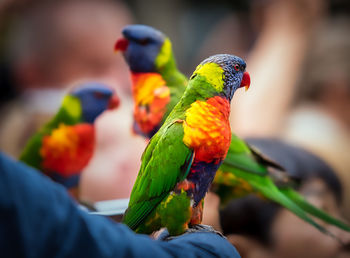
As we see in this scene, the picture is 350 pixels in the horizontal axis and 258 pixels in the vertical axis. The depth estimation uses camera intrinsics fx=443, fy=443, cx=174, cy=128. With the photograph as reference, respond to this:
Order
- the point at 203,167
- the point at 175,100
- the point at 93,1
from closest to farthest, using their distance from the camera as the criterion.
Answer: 1. the point at 203,167
2. the point at 175,100
3. the point at 93,1

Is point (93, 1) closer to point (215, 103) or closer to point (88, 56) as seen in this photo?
point (88, 56)

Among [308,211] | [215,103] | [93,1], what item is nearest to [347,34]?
[93,1]

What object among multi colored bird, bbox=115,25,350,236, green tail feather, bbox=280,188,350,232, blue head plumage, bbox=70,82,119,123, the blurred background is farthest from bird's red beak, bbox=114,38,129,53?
the blurred background

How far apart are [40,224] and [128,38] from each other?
0.52 metres

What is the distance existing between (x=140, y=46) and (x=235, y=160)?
0.98 feet

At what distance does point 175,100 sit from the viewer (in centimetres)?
86

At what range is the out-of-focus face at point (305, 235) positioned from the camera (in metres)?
1.11

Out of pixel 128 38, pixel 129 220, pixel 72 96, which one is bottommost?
pixel 129 220

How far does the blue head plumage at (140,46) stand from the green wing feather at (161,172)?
0.29 m

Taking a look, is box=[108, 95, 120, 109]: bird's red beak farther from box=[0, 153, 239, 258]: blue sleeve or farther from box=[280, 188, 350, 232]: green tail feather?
box=[0, 153, 239, 258]: blue sleeve

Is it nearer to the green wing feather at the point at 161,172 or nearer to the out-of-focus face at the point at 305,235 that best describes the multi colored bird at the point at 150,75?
the green wing feather at the point at 161,172

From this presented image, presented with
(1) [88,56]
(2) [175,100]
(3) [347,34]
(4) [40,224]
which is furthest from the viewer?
(3) [347,34]

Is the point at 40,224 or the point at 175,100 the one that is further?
the point at 175,100

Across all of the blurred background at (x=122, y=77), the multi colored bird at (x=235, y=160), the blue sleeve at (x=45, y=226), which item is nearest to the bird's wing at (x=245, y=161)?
the multi colored bird at (x=235, y=160)
